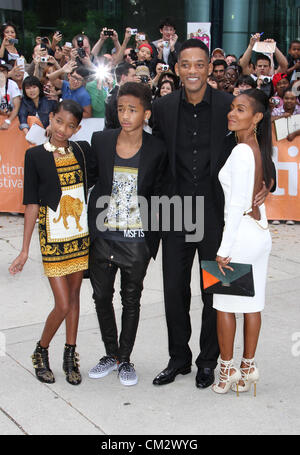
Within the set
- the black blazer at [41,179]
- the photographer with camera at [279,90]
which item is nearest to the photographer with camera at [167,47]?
the photographer with camera at [279,90]

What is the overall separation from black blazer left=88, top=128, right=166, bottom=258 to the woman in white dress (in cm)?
42

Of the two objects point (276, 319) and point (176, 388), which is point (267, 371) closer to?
point (176, 388)

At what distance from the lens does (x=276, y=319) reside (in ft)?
15.4

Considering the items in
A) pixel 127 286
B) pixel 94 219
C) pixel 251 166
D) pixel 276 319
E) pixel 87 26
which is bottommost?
pixel 276 319

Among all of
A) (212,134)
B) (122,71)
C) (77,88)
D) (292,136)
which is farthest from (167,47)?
(212,134)

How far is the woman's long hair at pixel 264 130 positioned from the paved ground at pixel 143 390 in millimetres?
1266

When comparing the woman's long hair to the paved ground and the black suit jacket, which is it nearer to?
the black suit jacket

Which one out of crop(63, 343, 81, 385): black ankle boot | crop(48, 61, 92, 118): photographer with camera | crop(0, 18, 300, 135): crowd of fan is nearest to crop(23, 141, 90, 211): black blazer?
crop(63, 343, 81, 385): black ankle boot

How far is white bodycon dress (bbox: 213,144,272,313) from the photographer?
125 inches

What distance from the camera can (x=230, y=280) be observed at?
3.26 metres

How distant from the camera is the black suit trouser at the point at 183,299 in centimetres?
359

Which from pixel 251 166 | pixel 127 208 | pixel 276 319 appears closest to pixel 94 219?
pixel 127 208

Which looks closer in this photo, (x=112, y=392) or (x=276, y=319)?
(x=112, y=392)

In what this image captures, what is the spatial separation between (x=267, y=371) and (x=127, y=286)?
1.08 m
